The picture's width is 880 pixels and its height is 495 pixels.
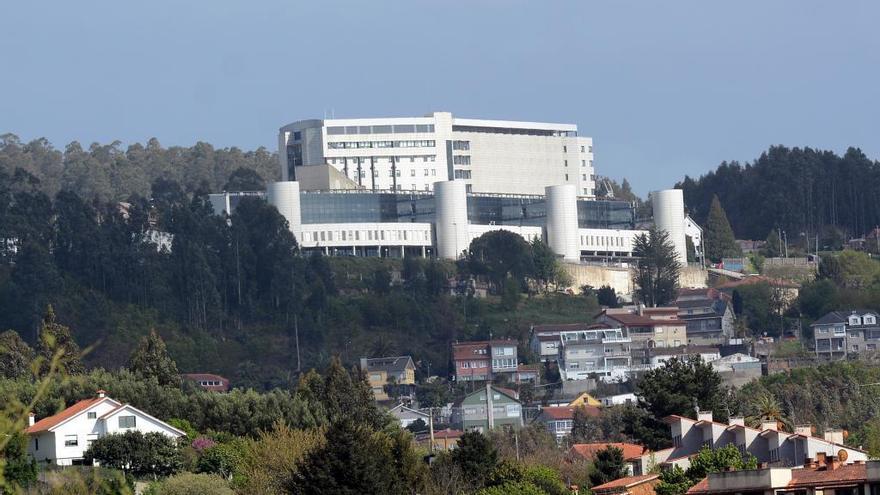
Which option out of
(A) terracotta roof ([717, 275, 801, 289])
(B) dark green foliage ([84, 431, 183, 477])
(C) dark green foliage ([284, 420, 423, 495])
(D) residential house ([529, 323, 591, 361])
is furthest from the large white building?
(C) dark green foliage ([284, 420, 423, 495])

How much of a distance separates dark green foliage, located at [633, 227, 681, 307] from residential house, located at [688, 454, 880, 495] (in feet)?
386

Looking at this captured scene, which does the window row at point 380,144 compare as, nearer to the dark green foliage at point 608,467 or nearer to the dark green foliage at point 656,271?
the dark green foliage at point 656,271

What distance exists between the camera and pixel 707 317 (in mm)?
151000

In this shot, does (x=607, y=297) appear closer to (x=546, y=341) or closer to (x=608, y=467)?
(x=546, y=341)

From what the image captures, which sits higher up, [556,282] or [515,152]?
[515,152]

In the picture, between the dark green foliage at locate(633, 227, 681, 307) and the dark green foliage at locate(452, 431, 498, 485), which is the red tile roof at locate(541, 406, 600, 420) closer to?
the dark green foliage at locate(633, 227, 681, 307)

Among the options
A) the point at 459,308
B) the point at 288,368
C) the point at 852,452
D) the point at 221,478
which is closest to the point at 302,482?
the point at 221,478

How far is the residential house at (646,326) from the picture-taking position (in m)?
144

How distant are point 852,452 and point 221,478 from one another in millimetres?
23058

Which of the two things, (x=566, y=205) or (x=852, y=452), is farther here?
(x=566, y=205)

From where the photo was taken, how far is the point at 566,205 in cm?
15662

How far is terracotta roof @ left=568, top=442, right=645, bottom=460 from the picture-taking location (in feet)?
226

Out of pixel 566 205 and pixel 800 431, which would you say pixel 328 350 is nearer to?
pixel 566 205

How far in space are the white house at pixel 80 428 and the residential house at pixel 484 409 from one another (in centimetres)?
5054
